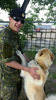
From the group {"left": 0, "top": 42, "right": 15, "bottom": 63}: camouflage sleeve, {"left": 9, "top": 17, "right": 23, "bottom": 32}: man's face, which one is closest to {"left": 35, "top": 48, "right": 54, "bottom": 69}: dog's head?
{"left": 0, "top": 42, "right": 15, "bottom": 63}: camouflage sleeve

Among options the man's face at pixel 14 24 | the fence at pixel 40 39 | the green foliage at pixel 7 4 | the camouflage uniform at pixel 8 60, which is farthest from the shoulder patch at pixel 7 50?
the green foliage at pixel 7 4

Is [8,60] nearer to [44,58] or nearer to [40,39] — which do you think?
[44,58]

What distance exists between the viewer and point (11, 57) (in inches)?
46.8

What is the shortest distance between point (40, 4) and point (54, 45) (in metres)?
1.62

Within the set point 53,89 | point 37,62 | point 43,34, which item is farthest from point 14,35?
point 43,34

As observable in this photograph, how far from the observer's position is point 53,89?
2.48 metres

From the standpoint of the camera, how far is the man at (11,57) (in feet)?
3.80

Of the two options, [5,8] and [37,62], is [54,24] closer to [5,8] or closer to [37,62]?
[5,8]

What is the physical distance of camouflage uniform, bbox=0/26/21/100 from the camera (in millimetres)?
1163

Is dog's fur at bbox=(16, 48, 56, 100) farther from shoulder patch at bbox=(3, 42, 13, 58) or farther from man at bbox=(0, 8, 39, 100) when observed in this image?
→ shoulder patch at bbox=(3, 42, 13, 58)

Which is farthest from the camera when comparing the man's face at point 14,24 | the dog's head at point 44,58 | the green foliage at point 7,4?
the green foliage at point 7,4

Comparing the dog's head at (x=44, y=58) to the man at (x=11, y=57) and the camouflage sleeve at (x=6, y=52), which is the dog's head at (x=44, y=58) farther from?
the camouflage sleeve at (x=6, y=52)

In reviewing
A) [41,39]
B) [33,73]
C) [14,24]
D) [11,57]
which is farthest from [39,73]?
[41,39]

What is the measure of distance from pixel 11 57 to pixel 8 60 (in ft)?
0.16
